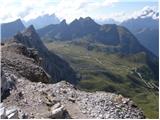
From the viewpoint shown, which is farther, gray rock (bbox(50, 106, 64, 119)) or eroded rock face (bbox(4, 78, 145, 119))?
Result: eroded rock face (bbox(4, 78, 145, 119))

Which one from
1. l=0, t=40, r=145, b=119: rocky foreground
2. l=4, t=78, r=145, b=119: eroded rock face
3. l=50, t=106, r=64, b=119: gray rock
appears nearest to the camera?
l=50, t=106, r=64, b=119: gray rock

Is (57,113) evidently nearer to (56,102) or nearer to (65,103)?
(56,102)

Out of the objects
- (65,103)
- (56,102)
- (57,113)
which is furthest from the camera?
(65,103)

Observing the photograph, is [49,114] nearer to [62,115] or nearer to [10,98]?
[62,115]

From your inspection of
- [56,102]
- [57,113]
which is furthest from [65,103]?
[57,113]

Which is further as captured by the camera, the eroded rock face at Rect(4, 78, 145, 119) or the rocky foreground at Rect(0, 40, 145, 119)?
the eroded rock face at Rect(4, 78, 145, 119)

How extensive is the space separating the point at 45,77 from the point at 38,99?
34.3 ft

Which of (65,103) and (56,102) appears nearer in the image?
(56,102)

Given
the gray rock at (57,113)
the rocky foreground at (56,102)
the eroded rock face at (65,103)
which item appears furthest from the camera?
the eroded rock face at (65,103)

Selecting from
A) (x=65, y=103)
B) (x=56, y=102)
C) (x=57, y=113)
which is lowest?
(x=65, y=103)

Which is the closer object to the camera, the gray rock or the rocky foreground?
the gray rock

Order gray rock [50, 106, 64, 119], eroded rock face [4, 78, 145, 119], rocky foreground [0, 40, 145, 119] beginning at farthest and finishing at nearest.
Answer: eroded rock face [4, 78, 145, 119] → rocky foreground [0, 40, 145, 119] → gray rock [50, 106, 64, 119]

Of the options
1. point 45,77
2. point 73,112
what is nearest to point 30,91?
point 73,112

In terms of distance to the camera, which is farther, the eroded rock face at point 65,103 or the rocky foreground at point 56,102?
A: the eroded rock face at point 65,103
